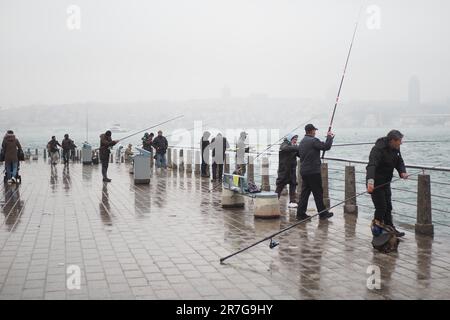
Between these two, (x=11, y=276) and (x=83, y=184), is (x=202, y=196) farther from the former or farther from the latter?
(x=11, y=276)

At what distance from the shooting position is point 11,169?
17.0 metres

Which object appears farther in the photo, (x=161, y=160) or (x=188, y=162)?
(x=161, y=160)

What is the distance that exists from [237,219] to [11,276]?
5.07 m

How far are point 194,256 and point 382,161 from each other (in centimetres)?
326

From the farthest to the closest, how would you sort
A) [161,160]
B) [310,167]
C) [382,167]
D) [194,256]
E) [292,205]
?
[161,160] → [292,205] → [310,167] → [382,167] → [194,256]

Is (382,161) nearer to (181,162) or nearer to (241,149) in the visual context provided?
(241,149)

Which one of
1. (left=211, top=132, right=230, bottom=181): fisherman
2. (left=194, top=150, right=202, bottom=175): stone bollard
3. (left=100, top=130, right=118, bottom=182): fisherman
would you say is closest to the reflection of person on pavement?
(left=100, top=130, right=118, bottom=182): fisherman

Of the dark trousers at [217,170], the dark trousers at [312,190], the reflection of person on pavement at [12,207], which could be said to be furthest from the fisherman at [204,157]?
the dark trousers at [312,190]

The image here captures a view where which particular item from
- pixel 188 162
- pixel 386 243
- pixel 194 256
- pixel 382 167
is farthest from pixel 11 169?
pixel 386 243

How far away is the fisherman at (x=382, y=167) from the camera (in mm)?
7973

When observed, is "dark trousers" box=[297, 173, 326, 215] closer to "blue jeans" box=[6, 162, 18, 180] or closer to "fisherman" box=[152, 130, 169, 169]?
"blue jeans" box=[6, 162, 18, 180]

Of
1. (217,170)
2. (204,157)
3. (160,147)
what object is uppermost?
(160,147)
